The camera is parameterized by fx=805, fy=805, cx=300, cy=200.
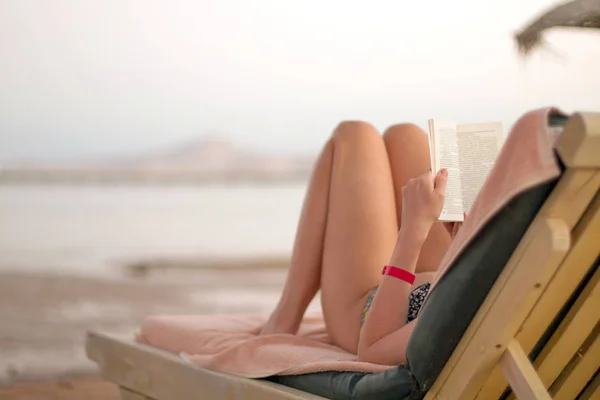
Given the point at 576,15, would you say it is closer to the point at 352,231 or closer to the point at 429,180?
the point at 352,231

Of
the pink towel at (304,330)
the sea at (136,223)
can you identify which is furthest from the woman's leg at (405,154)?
the sea at (136,223)

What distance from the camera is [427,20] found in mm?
6695

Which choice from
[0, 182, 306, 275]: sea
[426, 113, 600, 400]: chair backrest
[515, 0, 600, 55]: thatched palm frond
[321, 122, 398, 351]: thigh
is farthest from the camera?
[0, 182, 306, 275]: sea

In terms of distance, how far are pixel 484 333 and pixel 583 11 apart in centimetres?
194

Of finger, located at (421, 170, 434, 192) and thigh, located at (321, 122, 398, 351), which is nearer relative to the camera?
finger, located at (421, 170, 434, 192)

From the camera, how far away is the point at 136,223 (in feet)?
22.8

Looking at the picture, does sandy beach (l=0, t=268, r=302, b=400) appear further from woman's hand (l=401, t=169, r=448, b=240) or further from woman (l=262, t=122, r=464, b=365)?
woman's hand (l=401, t=169, r=448, b=240)

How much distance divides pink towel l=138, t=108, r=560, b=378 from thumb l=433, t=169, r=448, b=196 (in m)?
0.25

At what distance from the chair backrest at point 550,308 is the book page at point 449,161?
1.06 feet

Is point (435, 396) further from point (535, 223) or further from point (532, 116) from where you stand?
point (532, 116)

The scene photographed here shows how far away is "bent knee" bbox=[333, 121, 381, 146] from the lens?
77.0 inches

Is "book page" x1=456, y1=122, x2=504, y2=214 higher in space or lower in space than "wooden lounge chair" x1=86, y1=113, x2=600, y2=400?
higher

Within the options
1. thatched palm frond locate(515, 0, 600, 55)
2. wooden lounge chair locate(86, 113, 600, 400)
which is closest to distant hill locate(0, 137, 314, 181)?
thatched palm frond locate(515, 0, 600, 55)

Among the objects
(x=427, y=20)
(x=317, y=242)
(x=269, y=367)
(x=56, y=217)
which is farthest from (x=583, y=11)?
(x=56, y=217)
